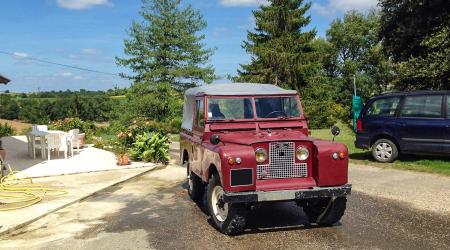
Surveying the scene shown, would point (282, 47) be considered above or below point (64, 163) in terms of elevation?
above

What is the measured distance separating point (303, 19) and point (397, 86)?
820 inches

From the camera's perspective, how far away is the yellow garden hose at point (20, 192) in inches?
326

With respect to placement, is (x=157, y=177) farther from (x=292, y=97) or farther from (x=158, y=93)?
(x=158, y=93)

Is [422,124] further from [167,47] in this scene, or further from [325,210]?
[167,47]

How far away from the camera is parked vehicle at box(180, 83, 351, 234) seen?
591cm

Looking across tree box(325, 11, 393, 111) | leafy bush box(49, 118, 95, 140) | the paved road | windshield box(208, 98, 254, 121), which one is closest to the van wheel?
the paved road

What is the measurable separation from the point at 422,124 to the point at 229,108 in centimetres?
622

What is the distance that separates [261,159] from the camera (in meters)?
6.16

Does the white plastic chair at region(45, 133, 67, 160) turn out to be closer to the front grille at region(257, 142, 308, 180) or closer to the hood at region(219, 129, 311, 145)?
the hood at region(219, 129, 311, 145)

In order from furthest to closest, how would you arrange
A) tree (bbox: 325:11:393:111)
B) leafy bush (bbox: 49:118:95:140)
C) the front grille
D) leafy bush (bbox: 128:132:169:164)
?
tree (bbox: 325:11:393:111) → leafy bush (bbox: 49:118:95:140) → leafy bush (bbox: 128:132:169:164) → the front grille

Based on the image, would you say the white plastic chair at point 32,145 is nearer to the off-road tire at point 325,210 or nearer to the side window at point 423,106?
the off-road tire at point 325,210

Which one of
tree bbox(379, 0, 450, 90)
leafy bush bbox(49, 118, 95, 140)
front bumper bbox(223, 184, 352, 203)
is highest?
tree bbox(379, 0, 450, 90)

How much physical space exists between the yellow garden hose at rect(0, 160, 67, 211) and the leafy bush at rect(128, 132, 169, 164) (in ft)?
12.0

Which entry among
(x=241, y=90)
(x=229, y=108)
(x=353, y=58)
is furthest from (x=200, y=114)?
(x=353, y=58)
